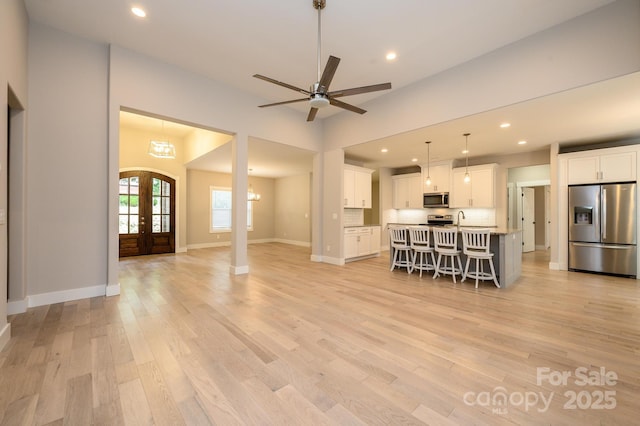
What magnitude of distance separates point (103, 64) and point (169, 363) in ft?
13.8

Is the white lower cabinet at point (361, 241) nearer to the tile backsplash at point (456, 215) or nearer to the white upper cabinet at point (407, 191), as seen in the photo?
the white upper cabinet at point (407, 191)

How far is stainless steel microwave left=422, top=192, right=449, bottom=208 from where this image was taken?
739 centimetres

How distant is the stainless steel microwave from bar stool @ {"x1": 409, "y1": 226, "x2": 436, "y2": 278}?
2817 mm

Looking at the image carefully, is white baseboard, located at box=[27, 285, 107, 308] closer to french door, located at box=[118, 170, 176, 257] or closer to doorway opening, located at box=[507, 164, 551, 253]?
french door, located at box=[118, 170, 176, 257]

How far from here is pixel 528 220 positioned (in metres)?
8.34

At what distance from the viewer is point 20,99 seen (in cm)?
282

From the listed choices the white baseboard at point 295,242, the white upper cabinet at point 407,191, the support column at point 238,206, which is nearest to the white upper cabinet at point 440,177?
the white upper cabinet at point 407,191

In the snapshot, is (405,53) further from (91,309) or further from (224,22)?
(91,309)

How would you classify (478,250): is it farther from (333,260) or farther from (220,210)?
(220,210)

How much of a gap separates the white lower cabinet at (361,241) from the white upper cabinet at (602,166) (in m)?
4.34

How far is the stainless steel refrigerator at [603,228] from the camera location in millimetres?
4746

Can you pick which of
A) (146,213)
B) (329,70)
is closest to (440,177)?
(329,70)

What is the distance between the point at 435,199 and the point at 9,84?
27.3 ft

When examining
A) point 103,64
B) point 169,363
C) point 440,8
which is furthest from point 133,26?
point 169,363
